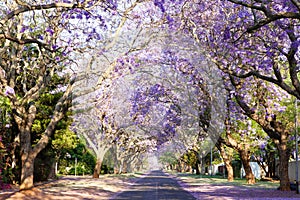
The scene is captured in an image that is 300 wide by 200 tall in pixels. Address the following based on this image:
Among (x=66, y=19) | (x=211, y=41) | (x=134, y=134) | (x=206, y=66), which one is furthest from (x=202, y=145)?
(x=66, y=19)

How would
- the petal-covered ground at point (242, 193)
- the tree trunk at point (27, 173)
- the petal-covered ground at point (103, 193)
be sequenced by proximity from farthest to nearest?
the petal-covered ground at point (242, 193), the tree trunk at point (27, 173), the petal-covered ground at point (103, 193)

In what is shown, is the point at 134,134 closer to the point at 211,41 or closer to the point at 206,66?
the point at 206,66

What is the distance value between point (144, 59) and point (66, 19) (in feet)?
23.8

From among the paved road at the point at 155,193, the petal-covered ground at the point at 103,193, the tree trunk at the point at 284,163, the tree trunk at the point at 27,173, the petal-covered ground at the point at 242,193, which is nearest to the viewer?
the petal-covered ground at the point at 103,193

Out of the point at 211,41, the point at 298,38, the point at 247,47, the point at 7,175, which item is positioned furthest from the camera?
the point at 7,175

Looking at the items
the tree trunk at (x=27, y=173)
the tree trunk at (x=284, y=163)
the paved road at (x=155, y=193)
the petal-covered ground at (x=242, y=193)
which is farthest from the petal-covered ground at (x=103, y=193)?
the tree trunk at (x=284, y=163)

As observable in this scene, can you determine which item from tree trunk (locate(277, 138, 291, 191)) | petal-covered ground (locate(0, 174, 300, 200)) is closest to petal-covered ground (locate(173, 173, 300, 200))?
petal-covered ground (locate(0, 174, 300, 200))

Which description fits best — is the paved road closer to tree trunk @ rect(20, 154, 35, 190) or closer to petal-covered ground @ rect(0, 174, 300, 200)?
petal-covered ground @ rect(0, 174, 300, 200)

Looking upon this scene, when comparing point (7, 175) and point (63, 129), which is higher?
point (63, 129)

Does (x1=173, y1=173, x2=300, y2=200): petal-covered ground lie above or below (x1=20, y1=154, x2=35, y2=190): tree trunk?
below

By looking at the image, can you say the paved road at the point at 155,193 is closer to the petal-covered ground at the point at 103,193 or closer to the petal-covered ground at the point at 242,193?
the petal-covered ground at the point at 103,193

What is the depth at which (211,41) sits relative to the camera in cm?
2105

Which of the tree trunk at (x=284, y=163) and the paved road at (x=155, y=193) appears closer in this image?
the paved road at (x=155, y=193)

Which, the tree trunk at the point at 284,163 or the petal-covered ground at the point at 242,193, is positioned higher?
the tree trunk at the point at 284,163
